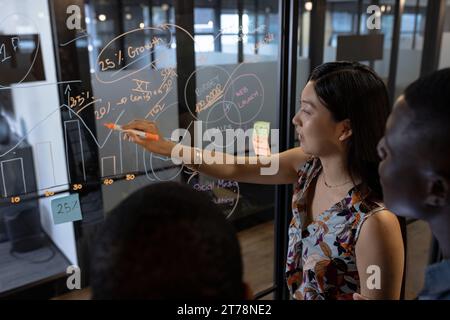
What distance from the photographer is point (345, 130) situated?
1251mm

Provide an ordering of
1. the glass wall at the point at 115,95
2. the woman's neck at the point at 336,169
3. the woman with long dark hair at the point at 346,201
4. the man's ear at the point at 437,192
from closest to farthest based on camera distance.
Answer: the man's ear at the point at 437,192 < the woman with long dark hair at the point at 346,201 < the woman's neck at the point at 336,169 < the glass wall at the point at 115,95

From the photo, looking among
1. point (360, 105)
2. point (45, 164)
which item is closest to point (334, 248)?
point (360, 105)

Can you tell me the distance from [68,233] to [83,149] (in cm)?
43

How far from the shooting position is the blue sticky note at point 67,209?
1526 millimetres

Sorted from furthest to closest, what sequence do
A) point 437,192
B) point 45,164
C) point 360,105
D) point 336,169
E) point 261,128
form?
point 261,128
point 45,164
point 336,169
point 360,105
point 437,192

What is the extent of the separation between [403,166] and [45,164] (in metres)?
1.17

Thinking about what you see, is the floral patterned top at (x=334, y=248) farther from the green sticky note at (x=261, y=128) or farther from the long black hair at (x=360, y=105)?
the green sticky note at (x=261, y=128)

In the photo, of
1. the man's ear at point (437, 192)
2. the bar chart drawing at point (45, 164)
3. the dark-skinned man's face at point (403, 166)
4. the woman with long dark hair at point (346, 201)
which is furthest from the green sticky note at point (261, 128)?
the man's ear at point (437, 192)

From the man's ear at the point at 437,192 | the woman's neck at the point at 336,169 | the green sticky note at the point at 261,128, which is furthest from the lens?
the green sticky note at the point at 261,128

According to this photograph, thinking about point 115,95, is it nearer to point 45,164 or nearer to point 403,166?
point 45,164

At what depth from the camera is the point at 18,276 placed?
74.3 inches

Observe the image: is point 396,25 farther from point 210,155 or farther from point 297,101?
point 210,155

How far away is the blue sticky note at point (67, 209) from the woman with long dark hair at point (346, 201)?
776mm
